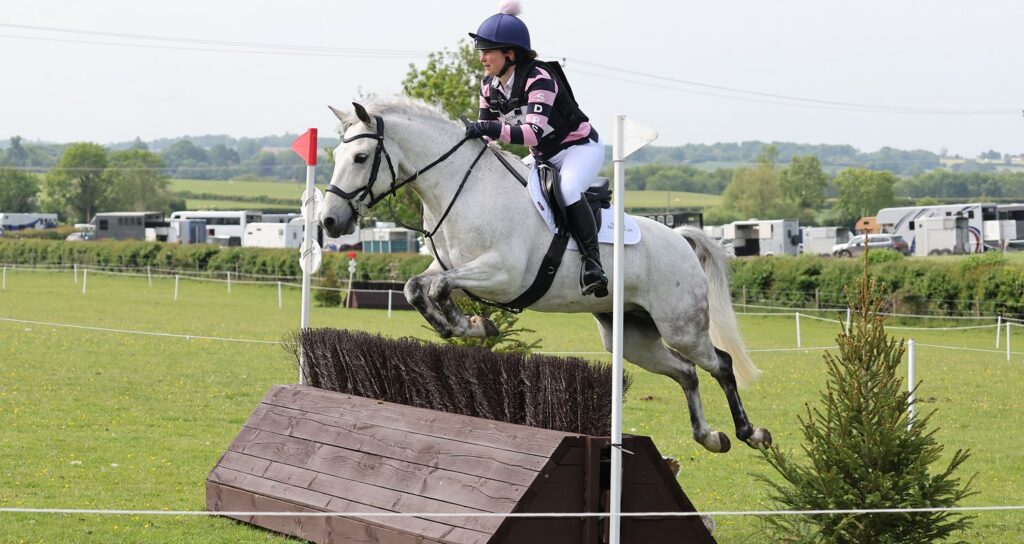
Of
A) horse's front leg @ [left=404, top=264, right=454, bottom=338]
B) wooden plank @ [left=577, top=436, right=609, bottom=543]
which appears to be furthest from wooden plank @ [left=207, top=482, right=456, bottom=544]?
horse's front leg @ [left=404, top=264, right=454, bottom=338]

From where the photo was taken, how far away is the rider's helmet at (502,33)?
5.41 metres

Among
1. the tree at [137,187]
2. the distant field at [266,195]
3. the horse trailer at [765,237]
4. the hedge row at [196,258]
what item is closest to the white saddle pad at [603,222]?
the hedge row at [196,258]

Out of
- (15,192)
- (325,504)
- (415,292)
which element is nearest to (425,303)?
(415,292)

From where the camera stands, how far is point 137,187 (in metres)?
107

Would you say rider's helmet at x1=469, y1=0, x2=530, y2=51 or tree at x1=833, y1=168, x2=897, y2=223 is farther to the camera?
tree at x1=833, y1=168, x2=897, y2=223

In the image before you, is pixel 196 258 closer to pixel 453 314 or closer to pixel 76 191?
pixel 453 314

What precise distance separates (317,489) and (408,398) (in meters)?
0.67

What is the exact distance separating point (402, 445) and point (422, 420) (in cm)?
15

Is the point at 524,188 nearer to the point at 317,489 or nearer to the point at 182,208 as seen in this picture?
the point at 317,489

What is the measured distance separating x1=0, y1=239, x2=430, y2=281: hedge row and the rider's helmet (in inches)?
1137

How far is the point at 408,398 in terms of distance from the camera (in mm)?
5895

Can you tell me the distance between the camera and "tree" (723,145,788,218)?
99.7 meters

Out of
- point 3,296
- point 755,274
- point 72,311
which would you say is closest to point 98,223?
point 3,296

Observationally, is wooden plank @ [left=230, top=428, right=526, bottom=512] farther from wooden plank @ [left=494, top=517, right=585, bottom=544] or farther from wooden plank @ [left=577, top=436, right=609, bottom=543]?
wooden plank @ [left=577, top=436, right=609, bottom=543]
